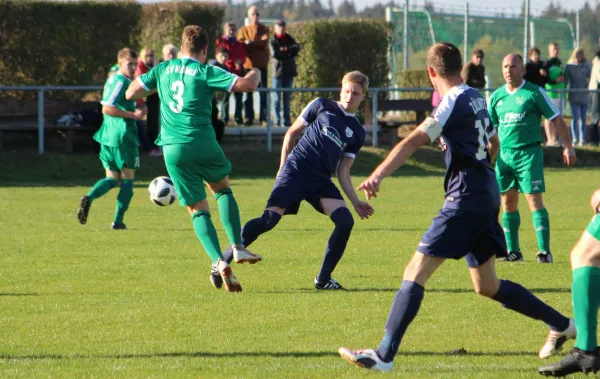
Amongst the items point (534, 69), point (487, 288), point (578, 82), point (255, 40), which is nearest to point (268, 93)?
point (255, 40)

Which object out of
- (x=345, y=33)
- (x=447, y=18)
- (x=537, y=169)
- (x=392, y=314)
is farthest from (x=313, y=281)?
(x=447, y=18)

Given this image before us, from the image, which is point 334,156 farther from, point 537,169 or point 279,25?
point 279,25

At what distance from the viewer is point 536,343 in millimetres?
6449

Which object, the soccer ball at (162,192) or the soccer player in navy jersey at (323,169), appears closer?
the soccer player in navy jersey at (323,169)

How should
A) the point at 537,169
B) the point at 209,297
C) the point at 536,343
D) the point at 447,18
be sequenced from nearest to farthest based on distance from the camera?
the point at 536,343
the point at 209,297
the point at 537,169
the point at 447,18

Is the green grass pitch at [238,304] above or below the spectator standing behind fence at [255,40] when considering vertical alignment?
below

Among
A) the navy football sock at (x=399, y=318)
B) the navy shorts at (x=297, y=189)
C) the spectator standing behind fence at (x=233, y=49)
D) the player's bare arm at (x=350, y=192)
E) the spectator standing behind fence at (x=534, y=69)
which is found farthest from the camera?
the spectator standing behind fence at (x=534, y=69)

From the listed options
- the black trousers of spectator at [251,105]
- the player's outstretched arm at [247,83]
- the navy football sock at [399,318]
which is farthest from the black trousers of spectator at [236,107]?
the navy football sock at [399,318]

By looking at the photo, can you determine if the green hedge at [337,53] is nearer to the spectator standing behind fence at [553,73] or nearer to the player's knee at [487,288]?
the spectator standing behind fence at [553,73]

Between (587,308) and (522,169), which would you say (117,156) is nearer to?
(522,169)

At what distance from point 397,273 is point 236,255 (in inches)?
71.3

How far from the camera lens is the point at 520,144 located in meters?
9.99

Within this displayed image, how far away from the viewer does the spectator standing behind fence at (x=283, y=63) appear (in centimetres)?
2136

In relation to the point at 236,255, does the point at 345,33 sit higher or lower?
higher
